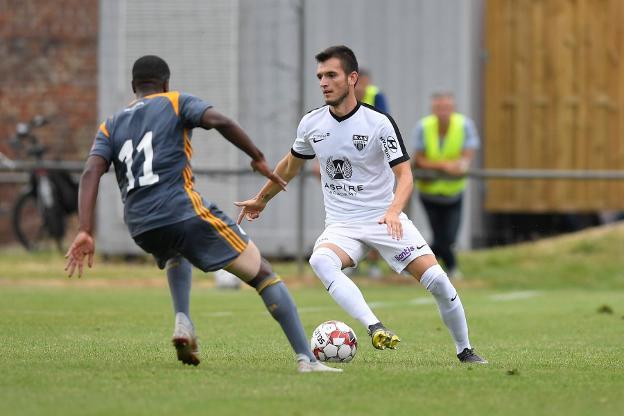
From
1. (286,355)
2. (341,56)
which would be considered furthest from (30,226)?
(341,56)

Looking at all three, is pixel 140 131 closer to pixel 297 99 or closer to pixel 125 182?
pixel 125 182

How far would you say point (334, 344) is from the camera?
859 centimetres

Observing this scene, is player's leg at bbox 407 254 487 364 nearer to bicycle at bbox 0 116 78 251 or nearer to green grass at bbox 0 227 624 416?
green grass at bbox 0 227 624 416

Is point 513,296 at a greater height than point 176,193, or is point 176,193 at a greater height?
point 176,193

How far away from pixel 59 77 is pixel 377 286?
708 centimetres

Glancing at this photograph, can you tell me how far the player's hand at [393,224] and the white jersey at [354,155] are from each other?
453 mm

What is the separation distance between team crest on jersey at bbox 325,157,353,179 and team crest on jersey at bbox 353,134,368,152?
0.37ft

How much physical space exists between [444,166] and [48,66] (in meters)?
7.32

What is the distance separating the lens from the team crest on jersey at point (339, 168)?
8.85 m

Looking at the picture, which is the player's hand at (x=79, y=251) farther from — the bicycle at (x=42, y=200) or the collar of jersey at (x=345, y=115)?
the bicycle at (x=42, y=200)

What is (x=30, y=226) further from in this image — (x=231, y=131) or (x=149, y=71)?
(x=231, y=131)

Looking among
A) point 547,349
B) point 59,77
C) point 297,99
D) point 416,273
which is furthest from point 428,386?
point 59,77

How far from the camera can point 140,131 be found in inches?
299

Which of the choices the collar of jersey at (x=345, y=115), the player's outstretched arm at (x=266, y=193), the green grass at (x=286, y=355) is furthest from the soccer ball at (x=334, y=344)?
the collar of jersey at (x=345, y=115)
